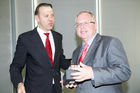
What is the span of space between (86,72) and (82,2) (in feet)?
8.30

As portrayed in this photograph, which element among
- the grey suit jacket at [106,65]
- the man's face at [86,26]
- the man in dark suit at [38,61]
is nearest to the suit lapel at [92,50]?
the grey suit jacket at [106,65]

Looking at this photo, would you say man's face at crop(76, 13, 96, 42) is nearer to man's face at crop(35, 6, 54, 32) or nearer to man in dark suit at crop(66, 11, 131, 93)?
man in dark suit at crop(66, 11, 131, 93)

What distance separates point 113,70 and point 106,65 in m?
0.15

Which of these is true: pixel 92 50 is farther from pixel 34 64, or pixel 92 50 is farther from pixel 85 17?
pixel 34 64

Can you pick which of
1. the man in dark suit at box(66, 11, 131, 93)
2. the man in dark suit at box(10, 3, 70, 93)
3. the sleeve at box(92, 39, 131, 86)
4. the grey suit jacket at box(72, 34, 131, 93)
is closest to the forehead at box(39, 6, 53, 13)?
the man in dark suit at box(10, 3, 70, 93)

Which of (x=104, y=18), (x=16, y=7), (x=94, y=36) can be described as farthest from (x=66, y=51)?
(x=94, y=36)

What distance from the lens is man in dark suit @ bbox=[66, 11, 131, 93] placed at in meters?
1.33

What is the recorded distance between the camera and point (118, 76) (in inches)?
53.1

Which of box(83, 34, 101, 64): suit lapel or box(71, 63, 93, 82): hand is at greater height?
box(83, 34, 101, 64): suit lapel

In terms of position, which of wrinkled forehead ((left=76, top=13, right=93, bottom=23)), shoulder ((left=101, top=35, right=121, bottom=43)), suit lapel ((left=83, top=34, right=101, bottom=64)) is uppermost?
wrinkled forehead ((left=76, top=13, right=93, bottom=23))

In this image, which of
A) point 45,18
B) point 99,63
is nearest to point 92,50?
point 99,63

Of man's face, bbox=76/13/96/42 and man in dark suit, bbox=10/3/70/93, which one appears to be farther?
man in dark suit, bbox=10/3/70/93

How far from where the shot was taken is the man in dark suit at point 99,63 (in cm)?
133

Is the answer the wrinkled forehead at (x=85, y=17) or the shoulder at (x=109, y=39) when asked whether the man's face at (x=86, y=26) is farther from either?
the shoulder at (x=109, y=39)
